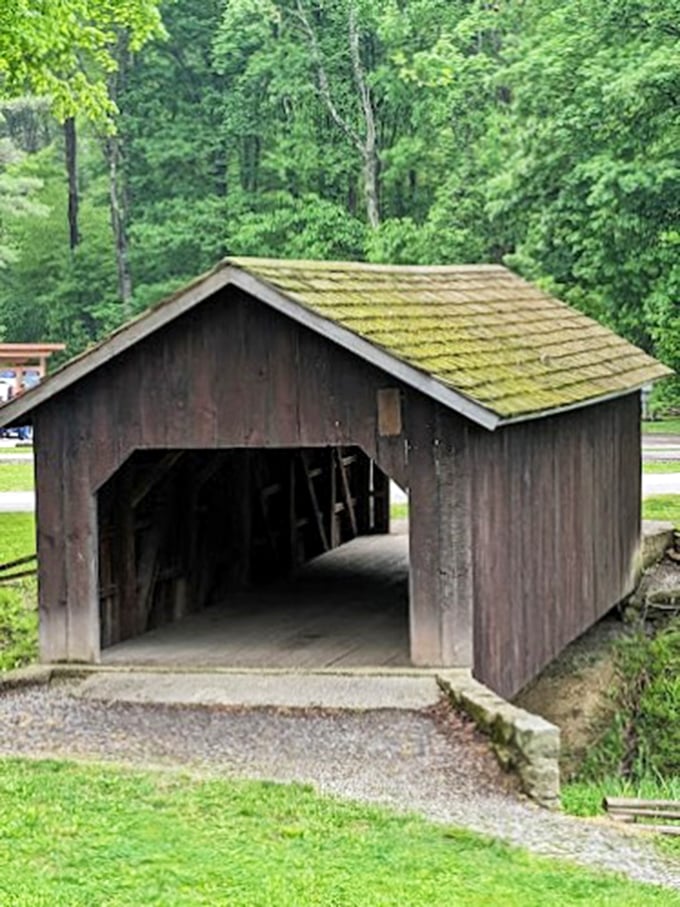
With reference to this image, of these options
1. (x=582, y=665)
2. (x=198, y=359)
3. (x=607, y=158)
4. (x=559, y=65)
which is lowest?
(x=582, y=665)

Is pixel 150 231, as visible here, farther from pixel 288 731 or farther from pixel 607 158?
pixel 288 731

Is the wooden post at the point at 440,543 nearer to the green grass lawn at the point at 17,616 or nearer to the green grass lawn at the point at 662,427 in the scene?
the green grass lawn at the point at 17,616

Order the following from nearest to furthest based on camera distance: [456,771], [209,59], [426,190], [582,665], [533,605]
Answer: [456,771], [533,605], [582,665], [426,190], [209,59]

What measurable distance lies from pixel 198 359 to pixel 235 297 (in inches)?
23.3

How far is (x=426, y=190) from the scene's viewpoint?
56.3m

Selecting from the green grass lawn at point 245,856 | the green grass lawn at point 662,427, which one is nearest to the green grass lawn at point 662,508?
the green grass lawn at point 245,856

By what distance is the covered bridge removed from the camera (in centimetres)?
1346

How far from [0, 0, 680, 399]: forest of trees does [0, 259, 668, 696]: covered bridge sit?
17835 mm

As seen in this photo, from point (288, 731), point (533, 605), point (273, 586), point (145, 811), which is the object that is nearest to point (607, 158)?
point (273, 586)

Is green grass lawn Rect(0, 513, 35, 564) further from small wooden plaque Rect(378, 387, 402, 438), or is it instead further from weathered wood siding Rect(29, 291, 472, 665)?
small wooden plaque Rect(378, 387, 402, 438)

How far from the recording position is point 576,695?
17.0m

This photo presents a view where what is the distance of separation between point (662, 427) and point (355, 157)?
16048 millimetres

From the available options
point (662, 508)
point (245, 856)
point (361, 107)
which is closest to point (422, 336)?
point (245, 856)

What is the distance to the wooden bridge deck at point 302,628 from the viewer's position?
47.6 feet
